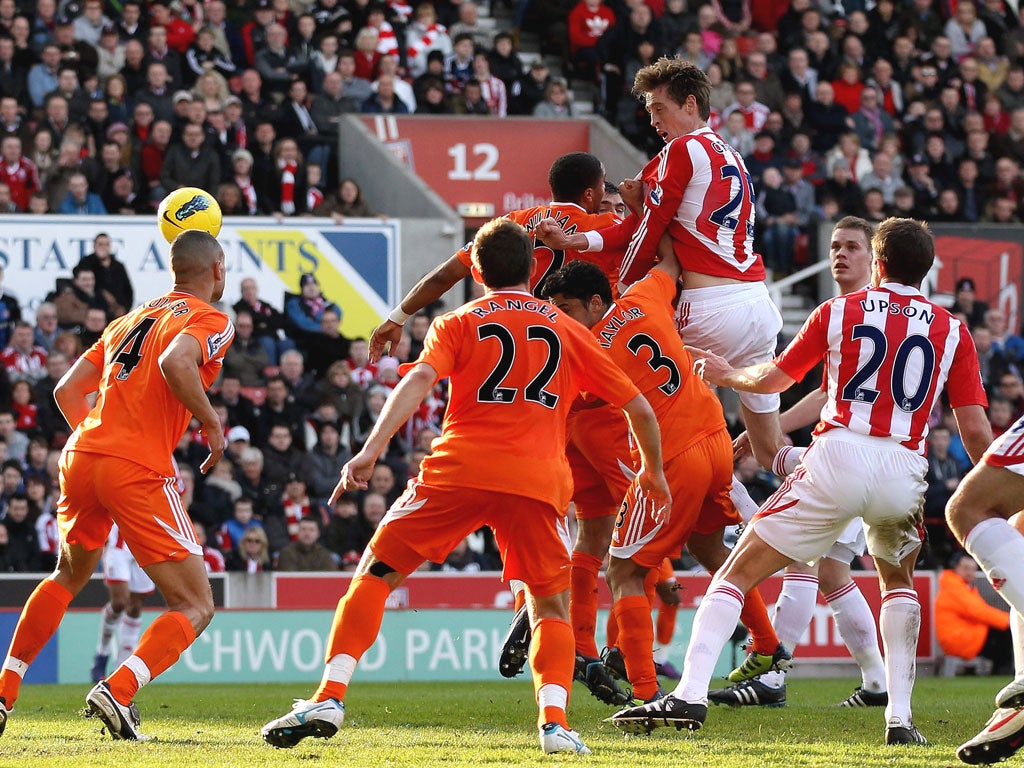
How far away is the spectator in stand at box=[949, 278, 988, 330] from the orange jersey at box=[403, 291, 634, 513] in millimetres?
13034

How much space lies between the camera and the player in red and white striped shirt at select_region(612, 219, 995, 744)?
23.5ft

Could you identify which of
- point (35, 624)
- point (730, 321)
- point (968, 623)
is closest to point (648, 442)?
point (730, 321)

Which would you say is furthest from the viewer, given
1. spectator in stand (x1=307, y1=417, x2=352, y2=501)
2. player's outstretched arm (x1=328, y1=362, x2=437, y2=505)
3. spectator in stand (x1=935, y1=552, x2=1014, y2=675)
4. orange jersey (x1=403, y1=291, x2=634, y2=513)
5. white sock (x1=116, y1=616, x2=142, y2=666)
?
spectator in stand (x1=307, y1=417, x2=352, y2=501)

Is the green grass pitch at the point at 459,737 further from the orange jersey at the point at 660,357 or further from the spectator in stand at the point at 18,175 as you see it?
the spectator in stand at the point at 18,175

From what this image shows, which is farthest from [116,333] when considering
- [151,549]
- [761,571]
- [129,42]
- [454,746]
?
[129,42]

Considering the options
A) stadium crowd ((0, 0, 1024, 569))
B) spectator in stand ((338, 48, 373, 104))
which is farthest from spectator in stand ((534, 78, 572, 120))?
spectator in stand ((338, 48, 373, 104))

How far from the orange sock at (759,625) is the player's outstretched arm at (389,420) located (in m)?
3.06

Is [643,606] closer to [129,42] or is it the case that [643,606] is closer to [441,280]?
[441,280]

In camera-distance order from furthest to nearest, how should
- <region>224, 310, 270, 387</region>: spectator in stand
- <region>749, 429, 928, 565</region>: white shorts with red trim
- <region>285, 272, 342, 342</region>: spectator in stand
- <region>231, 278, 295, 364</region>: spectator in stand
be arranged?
<region>285, 272, 342, 342</region>: spectator in stand → <region>231, 278, 295, 364</region>: spectator in stand → <region>224, 310, 270, 387</region>: spectator in stand → <region>749, 429, 928, 565</region>: white shorts with red trim

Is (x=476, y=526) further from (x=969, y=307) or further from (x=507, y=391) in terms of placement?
(x=969, y=307)

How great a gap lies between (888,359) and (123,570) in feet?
26.3

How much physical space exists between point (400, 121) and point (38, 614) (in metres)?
12.7

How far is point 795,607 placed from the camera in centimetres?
977

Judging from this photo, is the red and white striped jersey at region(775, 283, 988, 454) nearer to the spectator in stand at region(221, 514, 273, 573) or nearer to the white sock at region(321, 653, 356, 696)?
the white sock at region(321, 653, 356, 696)
